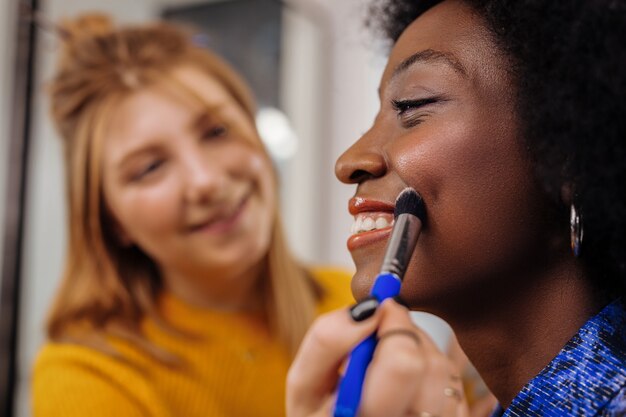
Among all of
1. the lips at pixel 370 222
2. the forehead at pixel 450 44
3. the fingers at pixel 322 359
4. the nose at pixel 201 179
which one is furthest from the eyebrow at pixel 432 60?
the nose at pixel 201 179

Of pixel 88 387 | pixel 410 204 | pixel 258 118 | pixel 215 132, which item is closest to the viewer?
pixel 410 204

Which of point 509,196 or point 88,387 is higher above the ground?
point 509,196

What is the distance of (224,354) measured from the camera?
0.96 meters

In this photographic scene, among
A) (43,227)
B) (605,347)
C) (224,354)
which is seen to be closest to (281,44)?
(43,227)

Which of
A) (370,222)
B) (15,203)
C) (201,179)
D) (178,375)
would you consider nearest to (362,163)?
(370,222)

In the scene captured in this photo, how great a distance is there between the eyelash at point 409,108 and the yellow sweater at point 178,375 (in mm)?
535

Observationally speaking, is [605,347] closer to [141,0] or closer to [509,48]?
[509,48]

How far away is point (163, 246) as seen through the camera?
92cm

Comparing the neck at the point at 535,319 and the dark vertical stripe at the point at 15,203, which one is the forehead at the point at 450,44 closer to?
the neck at the point at 535,319

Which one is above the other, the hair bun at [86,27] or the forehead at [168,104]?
the hair bun at [86,27]

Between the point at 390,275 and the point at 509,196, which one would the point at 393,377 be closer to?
the point at 390,275

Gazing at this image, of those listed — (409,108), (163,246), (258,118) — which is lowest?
(163,246)

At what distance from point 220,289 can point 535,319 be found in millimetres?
588

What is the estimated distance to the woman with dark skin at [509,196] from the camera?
42 centimetres
